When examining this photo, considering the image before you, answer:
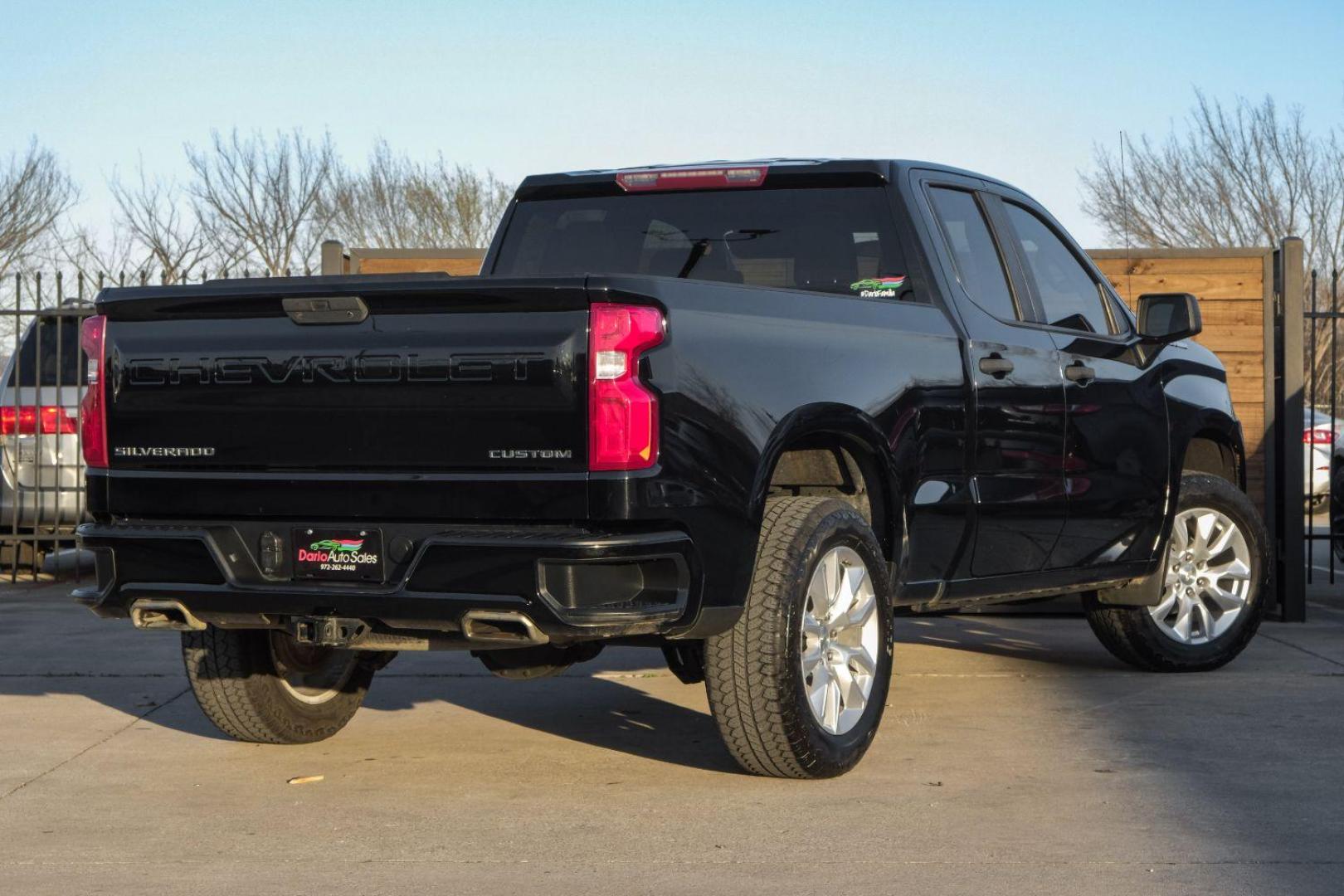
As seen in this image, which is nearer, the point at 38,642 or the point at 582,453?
the point at 582,453

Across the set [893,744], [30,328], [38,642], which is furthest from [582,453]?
[30,328]

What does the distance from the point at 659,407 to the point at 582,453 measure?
0.76 ft

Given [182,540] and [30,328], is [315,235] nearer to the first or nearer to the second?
[30,328]

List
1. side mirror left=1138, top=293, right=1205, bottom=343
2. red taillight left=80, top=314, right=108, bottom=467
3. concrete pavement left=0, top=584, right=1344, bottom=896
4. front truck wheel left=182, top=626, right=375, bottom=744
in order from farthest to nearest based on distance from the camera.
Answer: side mirror left=1138, top=293, right=1205, bottom=343 < front truck wheel left=182, top=626, right=375, bottom=744 < red taillight left=80, top=314, right=108, bottom=467 < concrete pavement left=0, top=584, right=1344, bottom=896

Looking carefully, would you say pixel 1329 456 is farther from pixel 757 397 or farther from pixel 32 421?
pixel 757 397

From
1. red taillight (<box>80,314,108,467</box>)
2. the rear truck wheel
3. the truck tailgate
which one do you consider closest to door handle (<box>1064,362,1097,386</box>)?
the rear truck wheel

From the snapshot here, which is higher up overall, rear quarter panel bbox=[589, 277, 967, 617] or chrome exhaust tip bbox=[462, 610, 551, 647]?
rear quarter panel bbox=[589, 277, 967, 617]

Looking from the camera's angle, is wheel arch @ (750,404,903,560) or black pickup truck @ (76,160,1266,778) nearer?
black pickup truck @ (76,160,1266,778)

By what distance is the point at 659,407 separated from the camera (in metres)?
4.81

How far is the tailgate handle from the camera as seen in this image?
503 cm

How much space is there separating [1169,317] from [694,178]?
2036mm

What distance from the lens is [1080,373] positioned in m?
7.00

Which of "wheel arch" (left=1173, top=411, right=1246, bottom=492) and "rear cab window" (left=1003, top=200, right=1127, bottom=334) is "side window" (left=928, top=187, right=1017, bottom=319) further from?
"wheel arch" (left=1173, top=411, right=1246, bottom=492)

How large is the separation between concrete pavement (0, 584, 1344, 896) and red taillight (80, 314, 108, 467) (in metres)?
1.02
